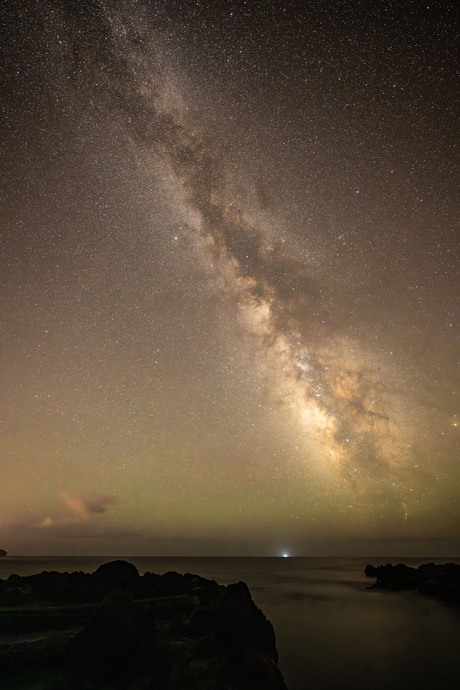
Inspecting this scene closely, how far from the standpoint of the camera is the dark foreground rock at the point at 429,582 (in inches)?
1689

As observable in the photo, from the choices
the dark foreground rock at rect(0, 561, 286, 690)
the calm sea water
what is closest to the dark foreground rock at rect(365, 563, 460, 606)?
the calm sea water

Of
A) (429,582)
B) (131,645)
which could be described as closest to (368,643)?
(131,645)

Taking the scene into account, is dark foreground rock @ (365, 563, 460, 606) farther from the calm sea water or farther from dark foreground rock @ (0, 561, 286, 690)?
dark foreground rock @ (0, 561, 286, 690)

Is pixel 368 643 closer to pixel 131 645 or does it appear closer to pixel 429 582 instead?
pixel 131 645

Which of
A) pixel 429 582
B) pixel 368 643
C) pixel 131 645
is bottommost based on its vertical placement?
pixel 368 643

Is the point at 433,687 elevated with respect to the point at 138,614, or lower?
lower

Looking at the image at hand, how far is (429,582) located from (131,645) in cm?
4434

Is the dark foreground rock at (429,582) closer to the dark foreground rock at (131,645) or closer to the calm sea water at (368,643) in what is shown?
the calm sea water at (368,643)

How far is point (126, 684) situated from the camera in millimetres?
12406

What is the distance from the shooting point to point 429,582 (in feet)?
154

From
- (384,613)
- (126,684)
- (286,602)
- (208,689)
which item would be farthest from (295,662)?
(286,602)

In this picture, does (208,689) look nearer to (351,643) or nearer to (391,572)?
(351,643)

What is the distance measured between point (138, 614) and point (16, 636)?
574 cm

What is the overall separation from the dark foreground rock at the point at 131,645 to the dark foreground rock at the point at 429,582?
3247cm
